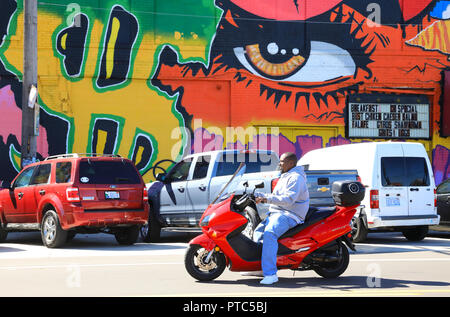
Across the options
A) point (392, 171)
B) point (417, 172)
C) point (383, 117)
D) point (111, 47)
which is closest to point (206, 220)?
point (392, 171)

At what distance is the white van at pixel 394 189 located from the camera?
13.8 meters

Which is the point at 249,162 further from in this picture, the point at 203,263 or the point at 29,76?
the point at 203,263

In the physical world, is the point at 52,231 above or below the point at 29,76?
below

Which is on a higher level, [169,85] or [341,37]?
[341,37]

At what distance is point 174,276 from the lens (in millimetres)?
8711

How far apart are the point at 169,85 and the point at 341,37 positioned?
239 inches

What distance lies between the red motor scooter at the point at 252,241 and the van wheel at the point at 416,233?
656 cm

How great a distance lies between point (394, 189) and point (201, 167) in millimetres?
3952

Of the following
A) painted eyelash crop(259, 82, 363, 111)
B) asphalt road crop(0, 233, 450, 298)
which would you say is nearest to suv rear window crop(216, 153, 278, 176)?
asphalt road crop(0, 233, 450, 298)

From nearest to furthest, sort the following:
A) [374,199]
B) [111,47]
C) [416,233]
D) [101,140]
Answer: [374,199], [416,233], [101,140], [111,47]

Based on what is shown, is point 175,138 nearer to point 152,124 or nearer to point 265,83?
point 152,124

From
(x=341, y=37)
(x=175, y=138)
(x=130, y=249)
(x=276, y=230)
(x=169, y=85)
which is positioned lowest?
(x=130, y=249)
